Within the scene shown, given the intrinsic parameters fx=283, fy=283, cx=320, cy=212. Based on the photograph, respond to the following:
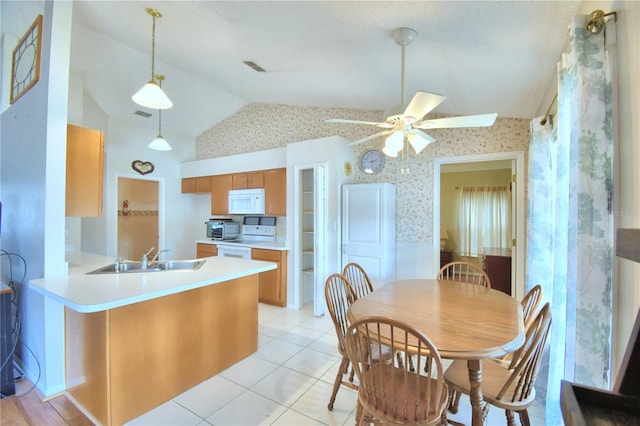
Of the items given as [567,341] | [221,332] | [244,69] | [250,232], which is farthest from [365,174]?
[567,341]

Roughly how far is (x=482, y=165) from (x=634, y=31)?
4593 mm

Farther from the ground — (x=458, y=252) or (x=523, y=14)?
(x=523, y=14)

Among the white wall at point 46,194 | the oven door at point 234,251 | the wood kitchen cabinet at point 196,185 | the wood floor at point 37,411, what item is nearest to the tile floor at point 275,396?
the wood floor at point 37,411

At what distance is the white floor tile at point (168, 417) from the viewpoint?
6.00ft

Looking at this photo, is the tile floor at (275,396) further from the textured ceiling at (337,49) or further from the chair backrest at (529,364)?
the textured ceiling at (337,49)

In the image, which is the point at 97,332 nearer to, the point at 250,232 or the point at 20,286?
the point at 20,286

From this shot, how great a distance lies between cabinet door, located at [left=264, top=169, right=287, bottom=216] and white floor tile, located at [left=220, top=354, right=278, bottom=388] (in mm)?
2183

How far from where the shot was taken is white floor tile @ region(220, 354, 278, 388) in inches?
90.7

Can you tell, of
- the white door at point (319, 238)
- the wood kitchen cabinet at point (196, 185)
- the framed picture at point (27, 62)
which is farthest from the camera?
the wood kitchen cabinet at point (196, 185)

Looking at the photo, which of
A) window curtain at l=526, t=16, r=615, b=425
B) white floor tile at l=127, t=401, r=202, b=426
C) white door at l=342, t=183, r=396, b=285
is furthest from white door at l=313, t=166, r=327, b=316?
window curtain at l=526, t=16, r=615, b=425

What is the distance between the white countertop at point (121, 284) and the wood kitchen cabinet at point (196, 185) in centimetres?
284

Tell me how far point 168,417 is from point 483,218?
637cm

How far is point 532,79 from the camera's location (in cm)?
222

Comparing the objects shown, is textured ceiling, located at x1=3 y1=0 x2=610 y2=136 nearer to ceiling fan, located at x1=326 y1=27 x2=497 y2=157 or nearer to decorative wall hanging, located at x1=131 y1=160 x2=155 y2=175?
ceiling fan, located at x1=326 y1=27 x2=497 y2=157
